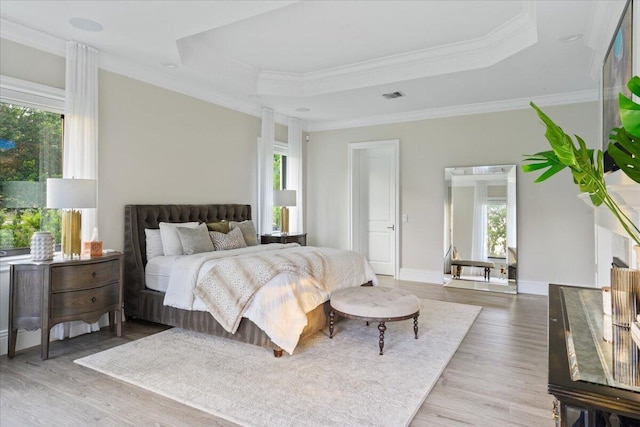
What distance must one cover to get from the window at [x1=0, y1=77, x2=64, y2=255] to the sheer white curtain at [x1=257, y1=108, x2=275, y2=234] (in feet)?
9.35

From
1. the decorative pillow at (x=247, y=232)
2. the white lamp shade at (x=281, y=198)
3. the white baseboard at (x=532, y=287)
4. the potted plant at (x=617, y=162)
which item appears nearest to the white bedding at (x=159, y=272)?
the decorative pillow at (x=247, y=232)

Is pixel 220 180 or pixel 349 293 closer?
pixel 349 293

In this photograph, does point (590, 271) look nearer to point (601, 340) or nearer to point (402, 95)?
point (402, 95)

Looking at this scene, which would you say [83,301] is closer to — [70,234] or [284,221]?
[70,234]

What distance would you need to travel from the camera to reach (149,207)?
4.39m

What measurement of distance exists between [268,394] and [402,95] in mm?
4341

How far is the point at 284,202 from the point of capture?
607 centimetres

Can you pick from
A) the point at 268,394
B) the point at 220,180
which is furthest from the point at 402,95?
the point at 268,394

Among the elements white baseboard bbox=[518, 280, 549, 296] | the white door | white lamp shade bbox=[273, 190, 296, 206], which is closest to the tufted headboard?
white lamp shade bbox=[273, 190, 296, 206]

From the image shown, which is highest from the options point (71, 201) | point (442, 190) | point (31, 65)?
point (31, 65)

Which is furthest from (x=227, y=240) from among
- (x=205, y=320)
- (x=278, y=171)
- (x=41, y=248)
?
(x=278, y=171)

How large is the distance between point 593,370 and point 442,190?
5277 mm

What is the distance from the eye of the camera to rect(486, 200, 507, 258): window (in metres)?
5.71

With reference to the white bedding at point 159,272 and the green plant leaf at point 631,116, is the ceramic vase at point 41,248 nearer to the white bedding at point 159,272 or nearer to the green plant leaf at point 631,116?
the white bedding at point 159,272
